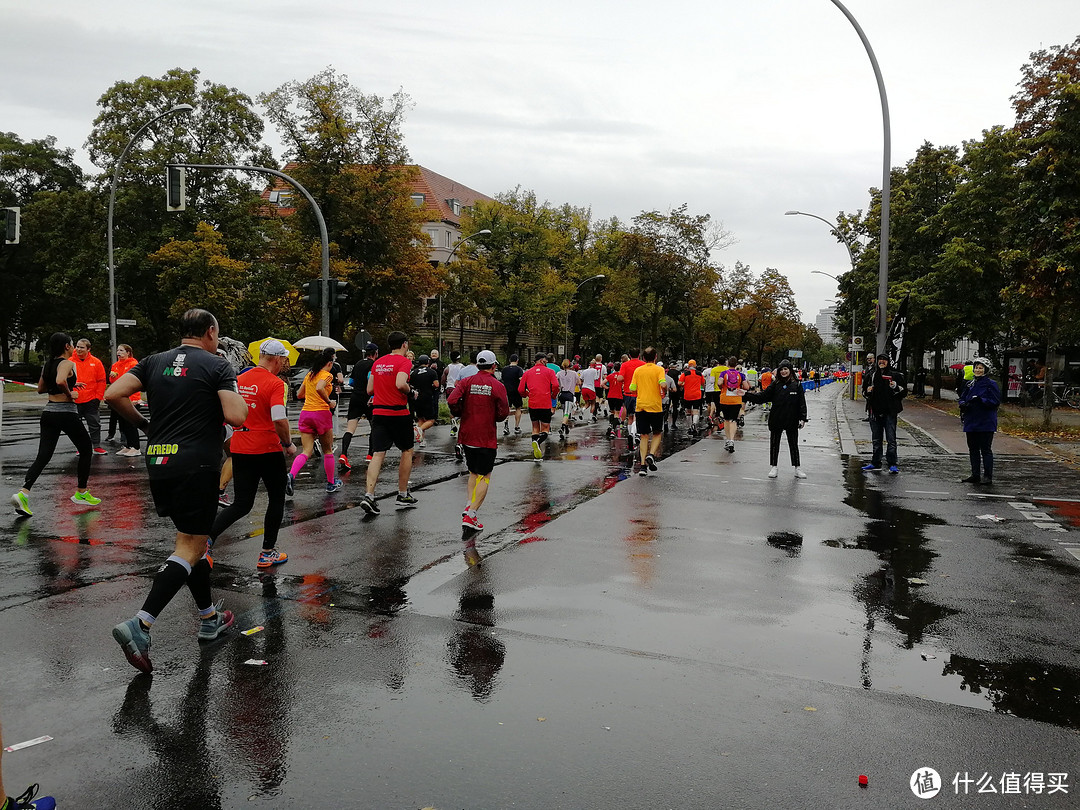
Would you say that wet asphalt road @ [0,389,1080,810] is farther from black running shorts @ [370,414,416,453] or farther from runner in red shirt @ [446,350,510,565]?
black running shorts @ [370,414,416,453]

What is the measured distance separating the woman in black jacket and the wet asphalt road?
12.7ft

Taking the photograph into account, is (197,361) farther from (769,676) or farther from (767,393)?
(767,393)

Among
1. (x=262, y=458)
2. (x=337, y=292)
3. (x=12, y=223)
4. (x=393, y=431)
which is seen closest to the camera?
(x=262, y=458)

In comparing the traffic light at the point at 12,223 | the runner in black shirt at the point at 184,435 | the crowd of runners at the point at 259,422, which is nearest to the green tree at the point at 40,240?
the traffic light at the point at 12,223

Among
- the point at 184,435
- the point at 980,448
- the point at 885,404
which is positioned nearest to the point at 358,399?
the point at 885,404

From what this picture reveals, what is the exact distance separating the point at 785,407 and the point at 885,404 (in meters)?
2.10

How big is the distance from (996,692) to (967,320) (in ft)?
103

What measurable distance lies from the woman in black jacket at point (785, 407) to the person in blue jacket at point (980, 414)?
2288 mm

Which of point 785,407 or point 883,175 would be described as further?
point 883,175

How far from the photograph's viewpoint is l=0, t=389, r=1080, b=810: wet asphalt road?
11.6ft

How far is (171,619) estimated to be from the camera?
18.1ft

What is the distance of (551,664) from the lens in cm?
482

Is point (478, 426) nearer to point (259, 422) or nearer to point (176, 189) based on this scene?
point (259, 422)

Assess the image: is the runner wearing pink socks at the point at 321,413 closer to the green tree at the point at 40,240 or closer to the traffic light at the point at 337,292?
the traffic light at the point at 337,292
